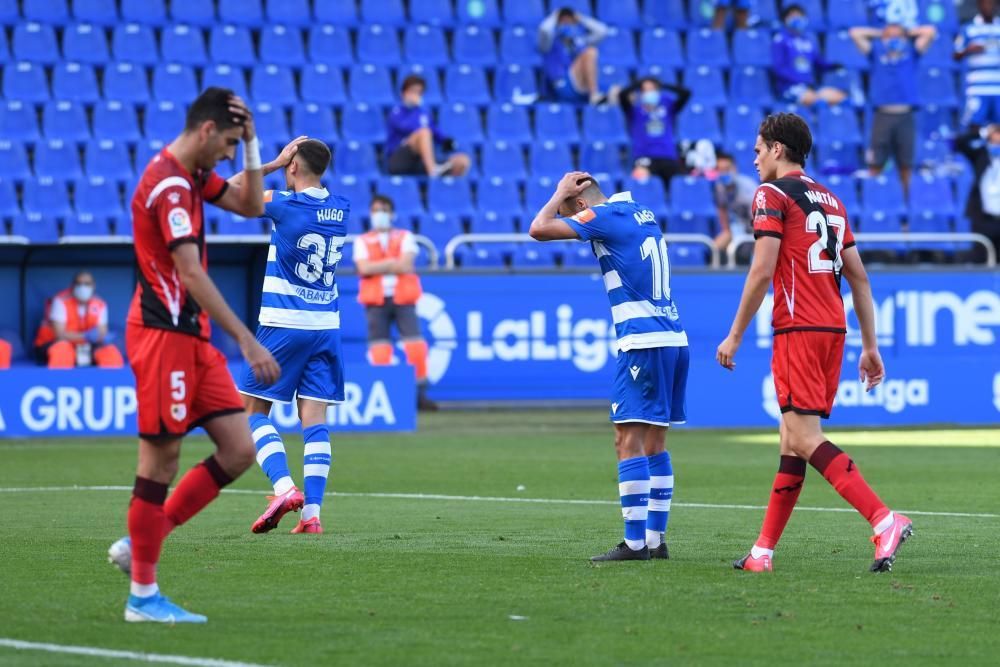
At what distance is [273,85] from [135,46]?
2026 mm

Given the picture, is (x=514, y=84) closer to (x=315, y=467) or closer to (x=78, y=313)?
(x=78, y=313)

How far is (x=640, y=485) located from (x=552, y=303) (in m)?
12.9

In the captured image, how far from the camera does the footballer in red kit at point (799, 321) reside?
829cm

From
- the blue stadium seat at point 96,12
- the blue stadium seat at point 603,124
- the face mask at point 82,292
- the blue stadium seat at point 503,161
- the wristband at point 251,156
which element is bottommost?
the face mask at point 82,292

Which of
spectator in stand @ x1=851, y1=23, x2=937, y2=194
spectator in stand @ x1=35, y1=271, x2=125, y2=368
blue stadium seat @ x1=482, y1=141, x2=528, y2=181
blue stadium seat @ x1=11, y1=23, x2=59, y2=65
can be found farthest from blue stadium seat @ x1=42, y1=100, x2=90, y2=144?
spectator in stand @ x1=851, y1=23, x2=937, y2=194

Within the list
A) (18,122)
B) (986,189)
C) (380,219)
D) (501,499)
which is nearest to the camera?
(501,499)

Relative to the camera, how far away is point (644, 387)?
8.95m

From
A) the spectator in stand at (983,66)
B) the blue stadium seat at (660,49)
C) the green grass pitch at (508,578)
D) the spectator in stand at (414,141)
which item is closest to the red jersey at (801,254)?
the green grass pitch at (508,578)

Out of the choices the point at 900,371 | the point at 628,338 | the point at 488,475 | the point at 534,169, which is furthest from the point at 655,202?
the point at 628,338

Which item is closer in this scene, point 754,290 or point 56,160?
point 754,290

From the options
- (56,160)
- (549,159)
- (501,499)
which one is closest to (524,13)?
(549,159)

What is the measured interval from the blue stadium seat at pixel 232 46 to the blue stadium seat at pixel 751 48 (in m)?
7.73

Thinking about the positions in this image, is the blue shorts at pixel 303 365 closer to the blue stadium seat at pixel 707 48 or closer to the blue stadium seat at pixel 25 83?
the blue stadium seat at pixel 25 83

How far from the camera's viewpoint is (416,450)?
16.9m
